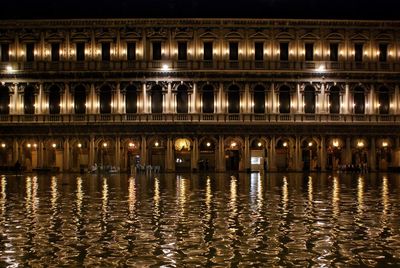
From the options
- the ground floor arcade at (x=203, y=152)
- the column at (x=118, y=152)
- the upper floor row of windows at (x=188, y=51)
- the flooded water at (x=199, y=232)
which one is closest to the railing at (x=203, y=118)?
the ground floor arcade at (x=203, y=152)

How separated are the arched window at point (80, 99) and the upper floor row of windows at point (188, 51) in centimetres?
277

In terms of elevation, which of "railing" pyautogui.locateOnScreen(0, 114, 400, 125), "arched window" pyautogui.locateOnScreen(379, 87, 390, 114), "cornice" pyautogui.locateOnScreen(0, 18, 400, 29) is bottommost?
"railing" pyautogui.locateOnScreen(0, 114, 400, 125)

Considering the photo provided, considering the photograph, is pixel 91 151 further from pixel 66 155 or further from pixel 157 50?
pixel 157 50

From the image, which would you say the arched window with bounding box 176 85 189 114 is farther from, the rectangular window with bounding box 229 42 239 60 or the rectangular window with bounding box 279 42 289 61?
the rectangular window with bounding box 279 42 289 61

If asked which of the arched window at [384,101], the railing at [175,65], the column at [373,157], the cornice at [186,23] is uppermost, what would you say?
the cornice at [186,23]

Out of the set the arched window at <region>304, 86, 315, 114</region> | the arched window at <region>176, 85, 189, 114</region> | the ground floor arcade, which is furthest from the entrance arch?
the arched window at <region>304, 86, 315, 114</region>

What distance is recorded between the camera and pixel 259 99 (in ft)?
202

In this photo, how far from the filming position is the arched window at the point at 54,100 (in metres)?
61.8

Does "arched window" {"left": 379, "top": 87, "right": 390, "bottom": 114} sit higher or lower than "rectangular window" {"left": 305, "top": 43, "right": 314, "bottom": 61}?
lower

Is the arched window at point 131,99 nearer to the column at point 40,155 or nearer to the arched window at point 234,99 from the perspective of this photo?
the column at point 40,155

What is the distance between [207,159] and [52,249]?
159ft

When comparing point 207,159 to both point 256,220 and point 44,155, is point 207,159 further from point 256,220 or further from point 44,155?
point 256,220

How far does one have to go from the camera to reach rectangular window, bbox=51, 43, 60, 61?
61.8 m

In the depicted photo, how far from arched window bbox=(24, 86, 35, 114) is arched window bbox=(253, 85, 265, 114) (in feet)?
67.0
